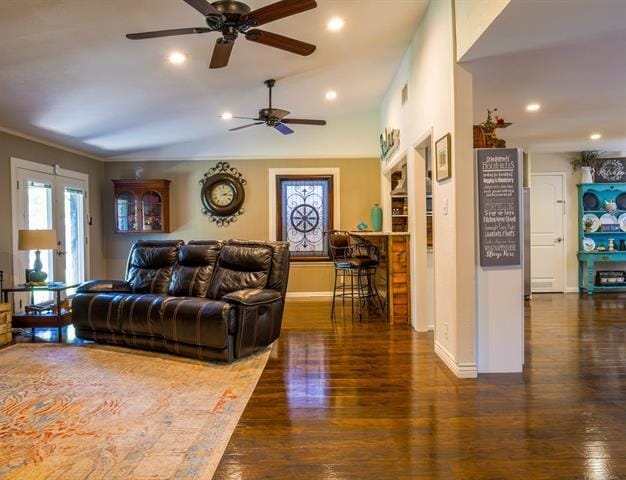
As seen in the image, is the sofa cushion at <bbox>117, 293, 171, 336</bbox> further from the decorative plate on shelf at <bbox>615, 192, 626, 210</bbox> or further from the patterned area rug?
the decorative plate on shelf at <bbox>615, 192, 626, 210</bbox>

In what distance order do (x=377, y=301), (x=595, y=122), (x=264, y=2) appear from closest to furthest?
1. (x=264, y=2)
2. (x=595, y=122)
3. (x=377, y=301)

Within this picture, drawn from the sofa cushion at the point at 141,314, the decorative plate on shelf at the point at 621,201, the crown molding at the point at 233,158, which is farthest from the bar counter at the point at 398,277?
the decorative plate on shelf at the point at 621,201

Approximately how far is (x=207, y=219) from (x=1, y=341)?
12.0 ft

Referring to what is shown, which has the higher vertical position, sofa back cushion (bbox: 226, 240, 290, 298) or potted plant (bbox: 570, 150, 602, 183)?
potted plant (bbox: 570, 150, 602, 183)

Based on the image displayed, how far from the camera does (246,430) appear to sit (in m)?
2.41

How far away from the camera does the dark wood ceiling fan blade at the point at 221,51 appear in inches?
119

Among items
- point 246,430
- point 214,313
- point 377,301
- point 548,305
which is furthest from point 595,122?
point 246,430

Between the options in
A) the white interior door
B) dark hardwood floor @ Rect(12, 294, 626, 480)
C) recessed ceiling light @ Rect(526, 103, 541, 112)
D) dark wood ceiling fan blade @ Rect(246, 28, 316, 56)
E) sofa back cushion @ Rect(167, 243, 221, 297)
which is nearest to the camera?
dark hardwood floor @ Rect(12, 294, 626, 480)

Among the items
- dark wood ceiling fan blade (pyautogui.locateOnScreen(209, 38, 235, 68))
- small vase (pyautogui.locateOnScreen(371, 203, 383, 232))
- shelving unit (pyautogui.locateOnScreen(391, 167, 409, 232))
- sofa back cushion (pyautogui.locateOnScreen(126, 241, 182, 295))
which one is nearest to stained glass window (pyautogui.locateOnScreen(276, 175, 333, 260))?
small vase (pyautogui.locateOnScreen(371, 203, 383, 232))

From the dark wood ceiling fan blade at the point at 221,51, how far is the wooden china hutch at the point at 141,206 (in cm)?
420

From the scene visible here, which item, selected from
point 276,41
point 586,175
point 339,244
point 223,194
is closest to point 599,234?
point 586,175

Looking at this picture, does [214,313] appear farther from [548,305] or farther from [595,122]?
[595,122]

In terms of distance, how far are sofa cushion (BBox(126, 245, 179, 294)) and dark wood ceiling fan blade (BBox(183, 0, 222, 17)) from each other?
8.95 ft

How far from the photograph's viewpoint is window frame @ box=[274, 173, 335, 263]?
7.31m
